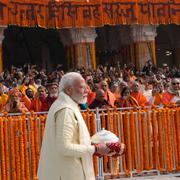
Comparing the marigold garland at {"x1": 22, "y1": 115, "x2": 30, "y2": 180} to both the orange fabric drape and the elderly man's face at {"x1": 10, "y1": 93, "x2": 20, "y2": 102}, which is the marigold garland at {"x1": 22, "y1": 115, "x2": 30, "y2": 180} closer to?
the elderly man's face at {"x1": 10, "y1": 93, "x2": 20, "y2": 102}

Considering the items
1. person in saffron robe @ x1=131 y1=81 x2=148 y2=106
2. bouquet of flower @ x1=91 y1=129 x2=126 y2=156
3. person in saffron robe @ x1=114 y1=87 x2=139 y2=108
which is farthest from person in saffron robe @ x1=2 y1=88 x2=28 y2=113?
bouquet of flower @ x1=91 y1=129 x2=126 y2=156

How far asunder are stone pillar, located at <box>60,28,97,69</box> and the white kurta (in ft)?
58.5

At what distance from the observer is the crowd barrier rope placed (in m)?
7.86

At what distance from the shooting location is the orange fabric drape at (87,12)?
19.6 meters

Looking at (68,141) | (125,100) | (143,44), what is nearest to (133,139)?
(125,100)

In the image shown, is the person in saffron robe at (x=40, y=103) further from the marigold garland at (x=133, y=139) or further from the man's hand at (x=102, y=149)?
the man's hand at (x=102, y=149)

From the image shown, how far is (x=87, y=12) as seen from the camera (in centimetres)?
2042

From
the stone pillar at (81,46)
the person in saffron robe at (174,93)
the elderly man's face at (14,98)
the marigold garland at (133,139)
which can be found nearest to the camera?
the marigold garland at (133,139)

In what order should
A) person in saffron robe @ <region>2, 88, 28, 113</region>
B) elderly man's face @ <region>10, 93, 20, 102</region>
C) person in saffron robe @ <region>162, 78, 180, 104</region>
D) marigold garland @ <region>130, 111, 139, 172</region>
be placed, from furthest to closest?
person in saffron robe @ <region>162, 78, 180, 104</region> < elderly man's face @ <region>10, 93, 20, 102</region> < person in saffron robe @ <region>2, 88, 28, 113</region> < marigold garland @ <region>130, 111, 139, 172</region>

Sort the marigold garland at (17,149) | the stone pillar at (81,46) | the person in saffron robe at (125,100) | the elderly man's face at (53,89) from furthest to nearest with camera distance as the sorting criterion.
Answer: the stone pillar at (81,46)
the elderly man's face at (53,89)
the person in saffron robe at (125,100)
the marigold garland at (17,149)

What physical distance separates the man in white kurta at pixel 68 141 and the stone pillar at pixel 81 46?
58.4ft

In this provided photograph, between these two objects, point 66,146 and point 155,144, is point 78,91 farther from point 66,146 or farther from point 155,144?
point 155,144

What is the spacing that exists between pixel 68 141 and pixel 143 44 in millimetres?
19603

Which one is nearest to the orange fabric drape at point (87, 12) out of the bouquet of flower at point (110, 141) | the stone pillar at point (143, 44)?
the stone pillar at point (143, 44)
